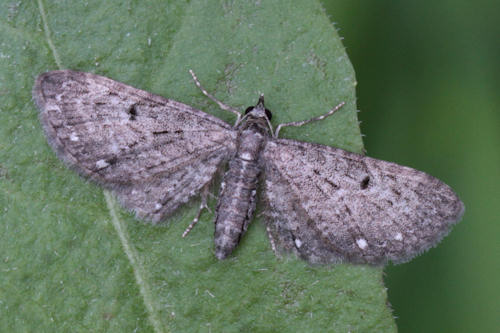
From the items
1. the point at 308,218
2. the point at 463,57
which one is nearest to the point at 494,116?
the point at 463,57

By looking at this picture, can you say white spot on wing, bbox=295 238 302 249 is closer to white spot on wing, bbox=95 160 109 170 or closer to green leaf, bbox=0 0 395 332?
green leaf, bbox=0 0 395 332

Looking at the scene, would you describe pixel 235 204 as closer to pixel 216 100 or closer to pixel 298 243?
pixel 298 243

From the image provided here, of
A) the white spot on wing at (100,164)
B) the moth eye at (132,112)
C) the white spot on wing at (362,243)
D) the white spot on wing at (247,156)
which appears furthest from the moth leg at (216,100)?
the white spot on wing at (362,243)

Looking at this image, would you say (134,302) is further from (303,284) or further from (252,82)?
(252,82)

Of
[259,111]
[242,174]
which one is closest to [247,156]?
[242,174]

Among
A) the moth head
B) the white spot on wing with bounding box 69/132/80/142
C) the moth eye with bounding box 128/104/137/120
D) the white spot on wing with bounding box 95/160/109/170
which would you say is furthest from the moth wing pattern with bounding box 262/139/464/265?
the white spot on wing with bounding box 69/132/80/142

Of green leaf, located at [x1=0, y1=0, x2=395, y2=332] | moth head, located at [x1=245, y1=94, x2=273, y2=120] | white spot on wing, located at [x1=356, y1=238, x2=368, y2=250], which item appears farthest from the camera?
moth head, located at [x1=245, y1=94, x2=273, y2=120]
